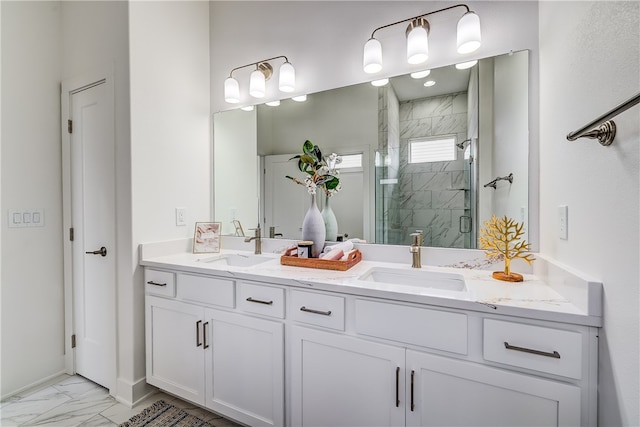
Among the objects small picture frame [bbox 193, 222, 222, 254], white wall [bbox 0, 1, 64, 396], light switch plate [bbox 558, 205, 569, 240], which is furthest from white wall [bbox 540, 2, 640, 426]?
white wall [bbox 0, 1, 64, 396]

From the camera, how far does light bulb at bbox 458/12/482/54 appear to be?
4.56ft

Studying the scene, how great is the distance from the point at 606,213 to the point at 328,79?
1571 millimetres

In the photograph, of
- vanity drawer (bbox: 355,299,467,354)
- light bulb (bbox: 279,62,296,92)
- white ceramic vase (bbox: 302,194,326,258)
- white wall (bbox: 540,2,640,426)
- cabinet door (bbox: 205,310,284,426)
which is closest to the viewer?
white wall (bbox: 540,2,640,426)

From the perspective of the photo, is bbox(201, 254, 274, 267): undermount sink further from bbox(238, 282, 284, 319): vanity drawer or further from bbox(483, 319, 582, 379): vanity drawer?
bbox(483, 319, 582, 379): vanity drawer

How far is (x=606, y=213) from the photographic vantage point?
81 centimetres

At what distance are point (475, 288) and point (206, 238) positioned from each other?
1.74 meters

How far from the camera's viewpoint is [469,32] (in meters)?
1.40

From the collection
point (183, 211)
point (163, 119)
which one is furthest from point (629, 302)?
point (163, 119)

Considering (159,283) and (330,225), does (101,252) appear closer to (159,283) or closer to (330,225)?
(159,283)

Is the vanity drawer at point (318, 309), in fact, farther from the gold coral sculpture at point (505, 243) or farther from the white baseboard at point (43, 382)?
the white baseboard at point (43, 382)

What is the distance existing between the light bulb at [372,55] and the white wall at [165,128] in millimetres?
1318

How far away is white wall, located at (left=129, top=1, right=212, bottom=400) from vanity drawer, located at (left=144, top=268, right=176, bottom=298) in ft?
0.20

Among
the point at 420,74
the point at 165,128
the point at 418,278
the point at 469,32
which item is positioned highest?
the point at 469,32

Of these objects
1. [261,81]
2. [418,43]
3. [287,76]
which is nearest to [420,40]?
[418,43]
